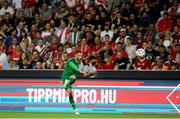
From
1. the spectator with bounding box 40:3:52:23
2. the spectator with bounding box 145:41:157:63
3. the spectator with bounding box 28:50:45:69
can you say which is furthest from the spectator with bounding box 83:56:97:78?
the spectator with bounding box 40:3:52:23

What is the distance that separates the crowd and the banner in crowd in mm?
651

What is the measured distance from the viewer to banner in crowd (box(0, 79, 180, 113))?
1866 centimetres

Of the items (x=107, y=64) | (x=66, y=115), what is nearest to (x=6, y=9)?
(x=107, y=64)

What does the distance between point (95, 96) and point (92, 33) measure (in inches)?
120

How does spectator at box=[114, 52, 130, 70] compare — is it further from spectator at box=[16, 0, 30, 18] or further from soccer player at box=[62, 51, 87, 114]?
spectator at box=[16, 0, 30, 18]

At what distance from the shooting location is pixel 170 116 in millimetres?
18062

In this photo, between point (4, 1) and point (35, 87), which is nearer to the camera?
point (35, 87)

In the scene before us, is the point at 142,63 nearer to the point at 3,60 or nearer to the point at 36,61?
the point at 36,61

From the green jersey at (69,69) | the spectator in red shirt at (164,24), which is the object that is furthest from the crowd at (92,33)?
the green jersey at (69,69)

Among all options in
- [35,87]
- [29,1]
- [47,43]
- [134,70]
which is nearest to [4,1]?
[29,1]

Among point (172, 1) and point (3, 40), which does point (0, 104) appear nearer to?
point (3, 40)

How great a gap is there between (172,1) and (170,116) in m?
Answer: 5.22

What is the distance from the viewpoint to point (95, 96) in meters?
18.9

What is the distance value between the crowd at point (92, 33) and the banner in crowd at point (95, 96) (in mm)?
651
